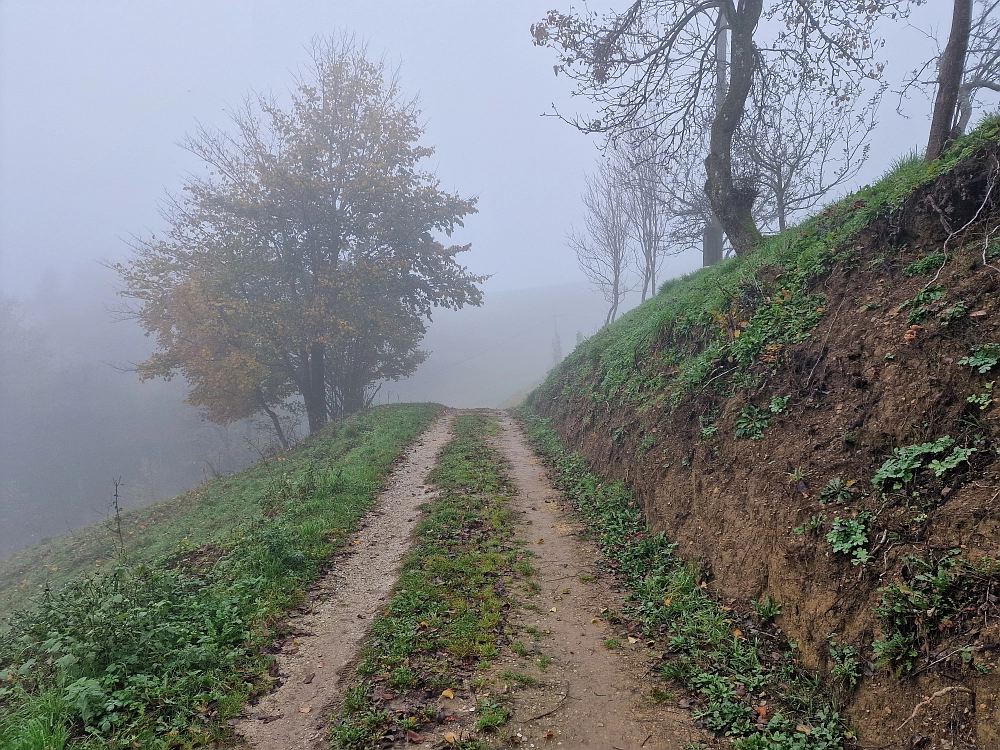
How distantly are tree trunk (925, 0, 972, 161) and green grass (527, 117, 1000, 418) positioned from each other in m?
0.46

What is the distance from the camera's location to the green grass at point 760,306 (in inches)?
236

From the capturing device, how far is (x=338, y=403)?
2566 cm

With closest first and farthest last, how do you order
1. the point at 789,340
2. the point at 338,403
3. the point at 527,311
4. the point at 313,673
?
the point at 313,673 < the point at 789,340 < the point at 338,403 < the point at 527,311

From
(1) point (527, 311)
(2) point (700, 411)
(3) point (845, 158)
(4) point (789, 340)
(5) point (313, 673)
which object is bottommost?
(5) point (313, 673)

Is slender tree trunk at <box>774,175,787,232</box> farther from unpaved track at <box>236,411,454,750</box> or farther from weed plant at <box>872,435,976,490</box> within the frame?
unpaved track at <box>236,411,454,750</box>

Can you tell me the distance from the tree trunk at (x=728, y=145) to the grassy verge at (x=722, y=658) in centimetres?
693

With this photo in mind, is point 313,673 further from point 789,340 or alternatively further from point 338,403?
point 338,403

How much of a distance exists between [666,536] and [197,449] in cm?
4144

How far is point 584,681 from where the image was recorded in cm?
423

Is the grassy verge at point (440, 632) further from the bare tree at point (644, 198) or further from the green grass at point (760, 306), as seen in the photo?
the bare tree at point (644, 198)

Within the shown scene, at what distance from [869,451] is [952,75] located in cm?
652

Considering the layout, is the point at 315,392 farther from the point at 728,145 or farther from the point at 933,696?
the point at 933,696

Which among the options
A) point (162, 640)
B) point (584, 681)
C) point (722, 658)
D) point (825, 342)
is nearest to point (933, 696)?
point (722, 658)

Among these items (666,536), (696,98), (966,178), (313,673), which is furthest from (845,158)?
(313,673)
